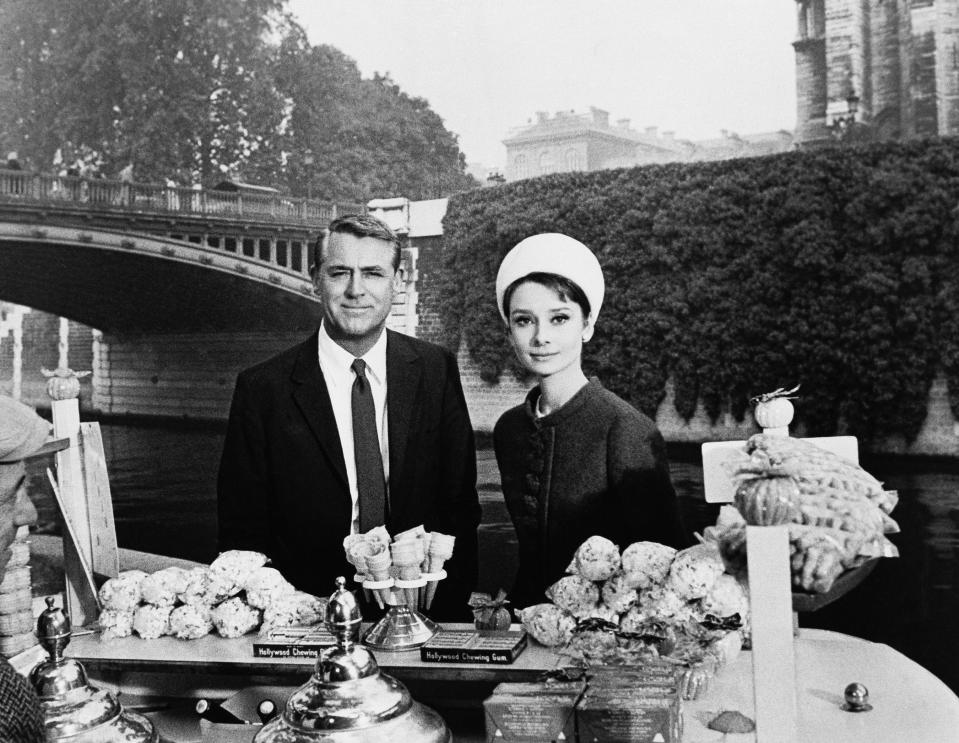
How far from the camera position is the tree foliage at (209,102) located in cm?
622

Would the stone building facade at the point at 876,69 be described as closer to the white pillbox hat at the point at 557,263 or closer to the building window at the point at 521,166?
the building window at the point at 521,166

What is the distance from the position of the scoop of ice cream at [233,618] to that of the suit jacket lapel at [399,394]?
2.96 ft

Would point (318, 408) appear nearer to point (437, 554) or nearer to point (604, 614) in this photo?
point (437, 554)

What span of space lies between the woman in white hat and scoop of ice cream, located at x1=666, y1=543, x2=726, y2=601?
0.66 metres

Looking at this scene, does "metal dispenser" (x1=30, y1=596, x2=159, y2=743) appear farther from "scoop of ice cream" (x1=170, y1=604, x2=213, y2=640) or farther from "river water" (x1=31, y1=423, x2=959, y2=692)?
"river water" (x1=31, y1=423, x2=959, y2=692)

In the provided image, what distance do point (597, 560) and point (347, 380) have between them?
50.9 inches

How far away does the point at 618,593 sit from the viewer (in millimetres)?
1849

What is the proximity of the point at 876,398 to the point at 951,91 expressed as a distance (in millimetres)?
1841

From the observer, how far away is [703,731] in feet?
5.28

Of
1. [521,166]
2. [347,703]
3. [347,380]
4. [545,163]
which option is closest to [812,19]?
[545,163]

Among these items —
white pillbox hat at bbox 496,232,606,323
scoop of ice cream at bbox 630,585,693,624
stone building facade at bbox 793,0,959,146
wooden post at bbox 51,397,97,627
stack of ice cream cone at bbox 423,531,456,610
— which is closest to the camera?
scoop of ice cream at bbox 630,585,693,624

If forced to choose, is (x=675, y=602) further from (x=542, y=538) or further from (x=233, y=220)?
(x=233, y=220)

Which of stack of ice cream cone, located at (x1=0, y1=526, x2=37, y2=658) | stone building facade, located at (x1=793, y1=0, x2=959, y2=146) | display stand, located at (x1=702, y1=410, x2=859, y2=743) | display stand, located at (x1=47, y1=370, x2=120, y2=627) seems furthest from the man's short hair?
stone building facade, located at (x1=793, y1=0, x2=959, y2=146)

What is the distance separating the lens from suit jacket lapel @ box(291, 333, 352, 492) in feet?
9.44
